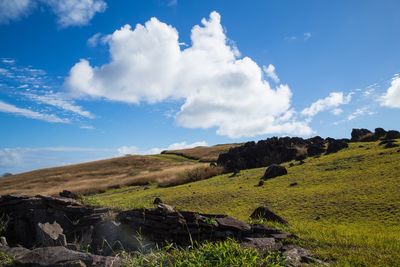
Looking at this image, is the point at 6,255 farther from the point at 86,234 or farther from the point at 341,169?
the point at 341,169

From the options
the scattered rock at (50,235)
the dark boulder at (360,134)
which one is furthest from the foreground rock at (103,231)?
the dark boulder at (360,134)

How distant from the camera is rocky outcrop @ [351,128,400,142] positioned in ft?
143

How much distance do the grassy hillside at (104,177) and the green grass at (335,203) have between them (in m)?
16.0

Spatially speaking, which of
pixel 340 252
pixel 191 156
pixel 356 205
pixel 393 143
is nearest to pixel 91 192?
pixel 393 143

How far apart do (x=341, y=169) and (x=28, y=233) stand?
20926 mm

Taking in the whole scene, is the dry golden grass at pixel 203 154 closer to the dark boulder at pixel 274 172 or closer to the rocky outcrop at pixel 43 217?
the dark boulder at pixel 274 172

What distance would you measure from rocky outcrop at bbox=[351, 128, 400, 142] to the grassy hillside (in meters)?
21.1

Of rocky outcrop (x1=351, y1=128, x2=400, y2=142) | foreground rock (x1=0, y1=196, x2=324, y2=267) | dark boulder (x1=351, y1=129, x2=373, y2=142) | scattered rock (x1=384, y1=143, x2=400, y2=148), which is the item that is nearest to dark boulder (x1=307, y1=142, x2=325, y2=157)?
rocky outcrop (x1=351, y1=128, x2=400, y2=142)

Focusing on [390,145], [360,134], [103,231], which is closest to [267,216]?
[103,231]

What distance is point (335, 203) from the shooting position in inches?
770

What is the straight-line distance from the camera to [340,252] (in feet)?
34.9

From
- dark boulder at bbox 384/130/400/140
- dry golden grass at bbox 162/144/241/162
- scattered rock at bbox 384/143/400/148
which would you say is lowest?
scattered rock at bbox 384/143/400/148

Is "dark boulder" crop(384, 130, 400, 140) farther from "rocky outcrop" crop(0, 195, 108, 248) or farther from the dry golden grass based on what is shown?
the dry golden grass

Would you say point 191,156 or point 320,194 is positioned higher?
point 191,156
